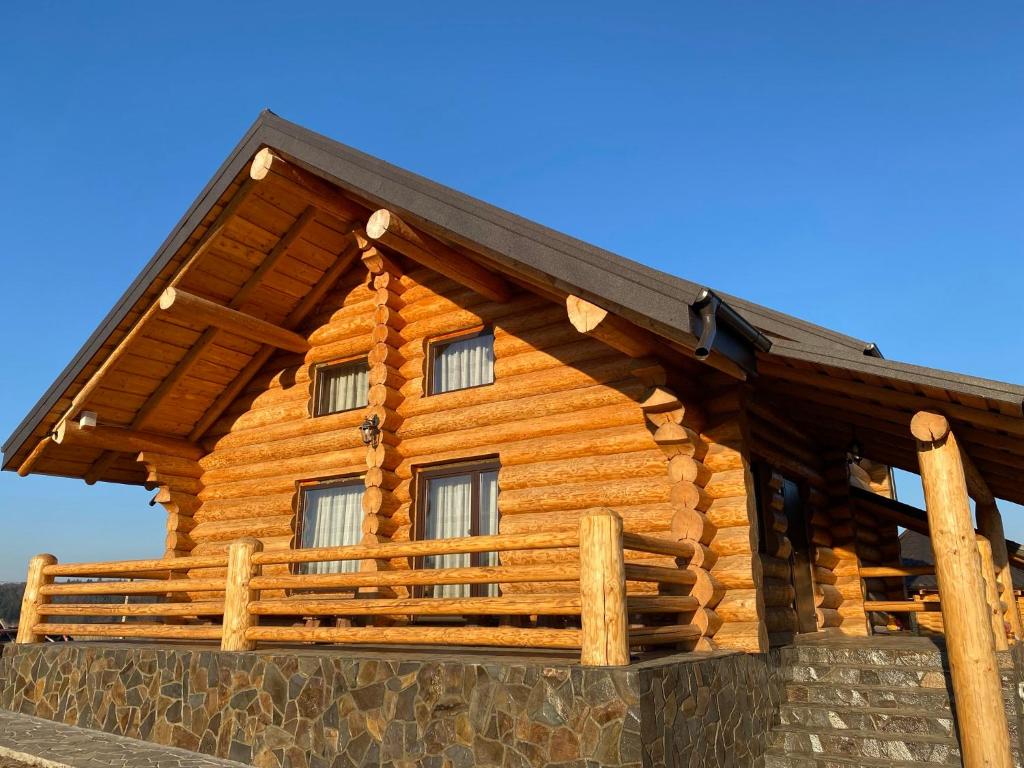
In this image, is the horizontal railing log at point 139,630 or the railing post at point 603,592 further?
the horizontal railing log at point 139,630

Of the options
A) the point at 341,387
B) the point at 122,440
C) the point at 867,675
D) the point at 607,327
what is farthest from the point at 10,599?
the point at 867,675

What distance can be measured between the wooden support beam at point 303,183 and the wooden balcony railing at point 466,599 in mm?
4487

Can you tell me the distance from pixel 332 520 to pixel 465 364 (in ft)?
9.49

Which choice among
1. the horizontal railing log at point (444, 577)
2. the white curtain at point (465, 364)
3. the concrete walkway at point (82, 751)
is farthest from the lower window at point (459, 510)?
the concrete walkway at point (82, 751)

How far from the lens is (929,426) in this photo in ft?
20.9

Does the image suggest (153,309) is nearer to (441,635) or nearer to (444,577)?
(444,577)

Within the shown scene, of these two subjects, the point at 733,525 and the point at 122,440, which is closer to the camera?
the point at 733,525

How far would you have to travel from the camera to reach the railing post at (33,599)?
10555mm

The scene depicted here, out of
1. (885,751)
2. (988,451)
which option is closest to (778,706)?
(885,751)

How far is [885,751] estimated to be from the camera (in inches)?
271

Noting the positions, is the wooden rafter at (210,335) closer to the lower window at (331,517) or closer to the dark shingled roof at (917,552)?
the lower window at (331,517)

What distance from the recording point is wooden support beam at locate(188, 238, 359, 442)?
38.2 ft

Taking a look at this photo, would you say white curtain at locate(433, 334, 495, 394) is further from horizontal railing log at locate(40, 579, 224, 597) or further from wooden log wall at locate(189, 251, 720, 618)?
horizontal railing log at locate(40, 579, 224, 597)

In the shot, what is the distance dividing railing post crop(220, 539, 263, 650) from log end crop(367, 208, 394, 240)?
3697 mm
